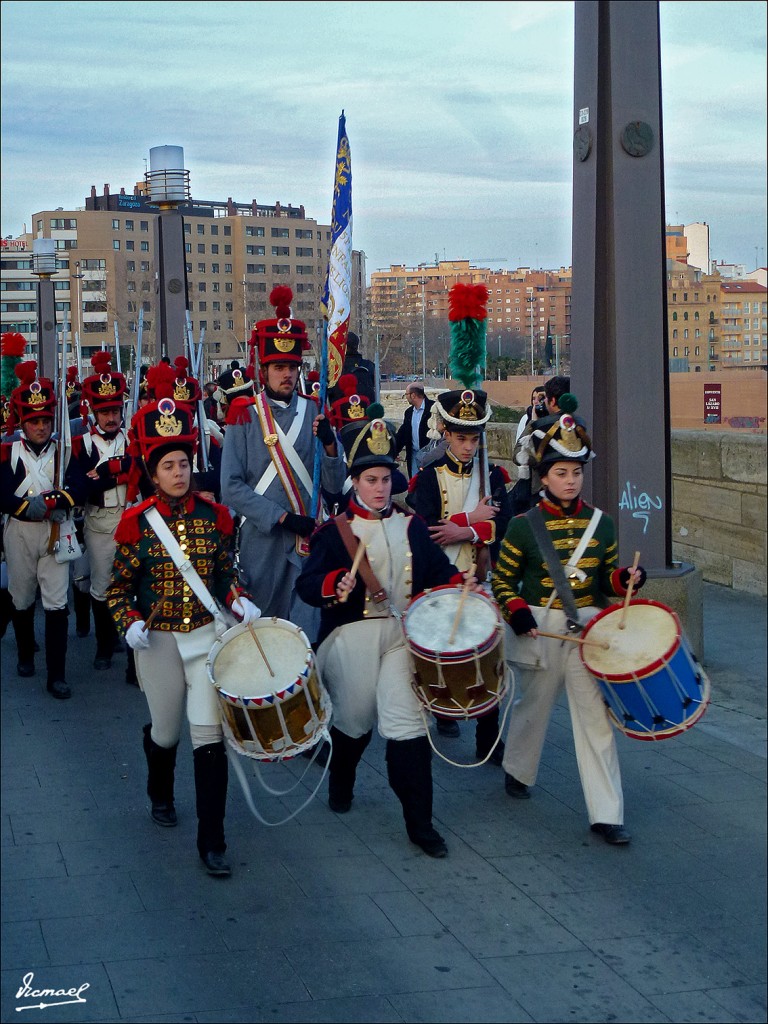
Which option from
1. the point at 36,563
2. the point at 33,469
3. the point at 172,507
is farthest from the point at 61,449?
the point at 172,507

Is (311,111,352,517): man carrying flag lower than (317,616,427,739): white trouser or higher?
higher

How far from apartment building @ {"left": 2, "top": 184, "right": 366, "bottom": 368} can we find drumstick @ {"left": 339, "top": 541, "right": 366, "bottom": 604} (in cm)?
582

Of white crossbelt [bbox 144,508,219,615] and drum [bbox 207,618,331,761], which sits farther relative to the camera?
white crossbelt [bbox 144,508,219,615]

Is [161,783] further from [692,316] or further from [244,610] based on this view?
[692,316]

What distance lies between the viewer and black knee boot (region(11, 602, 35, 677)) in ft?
29.0

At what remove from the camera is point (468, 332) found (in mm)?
6621

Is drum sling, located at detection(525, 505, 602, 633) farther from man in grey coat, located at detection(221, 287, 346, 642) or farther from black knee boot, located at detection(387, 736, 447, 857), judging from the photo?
man in grey coat, located at detection(221, 287, 346, 642)

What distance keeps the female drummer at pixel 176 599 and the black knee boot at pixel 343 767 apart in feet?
2.11

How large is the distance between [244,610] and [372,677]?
66 centimetres

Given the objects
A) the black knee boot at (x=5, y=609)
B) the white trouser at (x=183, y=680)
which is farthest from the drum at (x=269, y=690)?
the black knee boot at (x=5, y=609)

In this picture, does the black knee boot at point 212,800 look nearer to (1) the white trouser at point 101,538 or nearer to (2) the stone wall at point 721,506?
(1) the white trouser at point 101,538

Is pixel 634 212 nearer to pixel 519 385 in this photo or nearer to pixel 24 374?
pixel 24 374

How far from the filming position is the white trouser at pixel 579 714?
17.7 feet

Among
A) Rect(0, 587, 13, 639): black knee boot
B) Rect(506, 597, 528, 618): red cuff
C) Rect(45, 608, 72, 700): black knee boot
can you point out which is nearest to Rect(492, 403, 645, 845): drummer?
Rect(506, 597, 528, 618): red cuff
